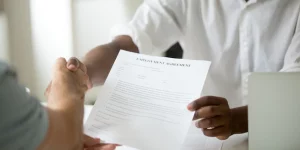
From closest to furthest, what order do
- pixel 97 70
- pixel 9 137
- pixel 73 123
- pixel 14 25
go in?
pixel 9 137 → pixel 73 123 → pixel 97 70 → pixel 14 25

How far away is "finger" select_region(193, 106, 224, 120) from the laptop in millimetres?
134

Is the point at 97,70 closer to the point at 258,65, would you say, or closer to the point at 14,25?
the point at 258,65

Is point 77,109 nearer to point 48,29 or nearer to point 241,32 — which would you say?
point 241,32

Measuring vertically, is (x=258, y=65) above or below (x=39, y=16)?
above

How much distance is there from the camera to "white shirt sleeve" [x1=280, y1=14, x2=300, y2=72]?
2.58ft

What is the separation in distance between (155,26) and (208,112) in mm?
397

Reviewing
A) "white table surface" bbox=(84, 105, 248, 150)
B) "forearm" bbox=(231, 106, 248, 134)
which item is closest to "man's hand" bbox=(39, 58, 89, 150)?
"white table surface" bbox=(84, 105, 248, 150)

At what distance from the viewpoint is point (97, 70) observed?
0.87 meters

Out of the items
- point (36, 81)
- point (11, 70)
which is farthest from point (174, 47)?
point (11, 70)

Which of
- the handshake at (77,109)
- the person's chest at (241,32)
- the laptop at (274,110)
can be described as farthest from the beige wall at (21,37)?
the laptop at (274,110)

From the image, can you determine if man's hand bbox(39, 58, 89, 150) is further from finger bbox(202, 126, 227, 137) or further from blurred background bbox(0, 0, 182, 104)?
blurred background bbox(0, 0, 182, 104)

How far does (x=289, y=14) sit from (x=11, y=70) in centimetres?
72

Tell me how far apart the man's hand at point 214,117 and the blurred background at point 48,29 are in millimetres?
771

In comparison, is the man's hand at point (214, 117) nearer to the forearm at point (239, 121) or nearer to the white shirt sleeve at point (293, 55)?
the forearm at point (239, 121)
